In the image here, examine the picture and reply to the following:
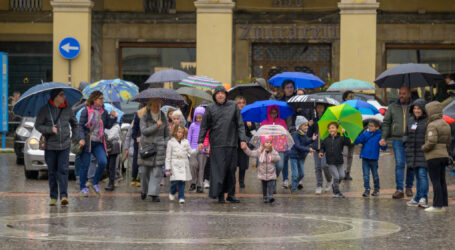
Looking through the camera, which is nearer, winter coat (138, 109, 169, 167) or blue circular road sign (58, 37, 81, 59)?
winter coat (138, 109, 169, 167)

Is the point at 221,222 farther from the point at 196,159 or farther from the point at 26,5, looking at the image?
the point at 26,5

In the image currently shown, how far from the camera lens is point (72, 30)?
102 ft

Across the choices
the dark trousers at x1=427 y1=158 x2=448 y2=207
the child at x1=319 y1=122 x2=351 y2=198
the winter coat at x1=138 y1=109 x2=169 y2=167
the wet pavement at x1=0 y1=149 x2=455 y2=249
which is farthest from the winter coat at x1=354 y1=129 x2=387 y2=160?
the winter coat at x1=138 y1=109 x2=169 y2=167

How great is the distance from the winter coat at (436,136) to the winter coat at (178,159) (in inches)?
141

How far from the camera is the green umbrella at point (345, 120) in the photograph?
52.6ft

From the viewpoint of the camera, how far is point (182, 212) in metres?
13.5

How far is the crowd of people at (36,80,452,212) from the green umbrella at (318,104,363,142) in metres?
0.12

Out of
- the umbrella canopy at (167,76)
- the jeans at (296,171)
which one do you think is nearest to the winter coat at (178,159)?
the jeans at (296,171)

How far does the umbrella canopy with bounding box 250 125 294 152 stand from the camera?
1573 centimetres

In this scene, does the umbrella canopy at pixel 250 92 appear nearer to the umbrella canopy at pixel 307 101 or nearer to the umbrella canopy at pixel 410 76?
the umbrella canopy at pixel 307 101

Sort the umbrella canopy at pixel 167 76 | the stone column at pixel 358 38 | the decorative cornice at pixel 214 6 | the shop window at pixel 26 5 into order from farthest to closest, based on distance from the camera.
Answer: the shop window at pixel 26 5 → the decorative cornice at pixel 214 6 → the stone column at pixel 358 38 → the umbrella canopy at pixel 167 76

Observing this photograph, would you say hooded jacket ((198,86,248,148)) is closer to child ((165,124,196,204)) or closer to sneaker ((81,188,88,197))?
child ((165,124,196,204))

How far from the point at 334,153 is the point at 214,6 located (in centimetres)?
1555

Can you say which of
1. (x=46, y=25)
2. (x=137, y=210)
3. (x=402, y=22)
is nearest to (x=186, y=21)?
(x=46, y=25)
